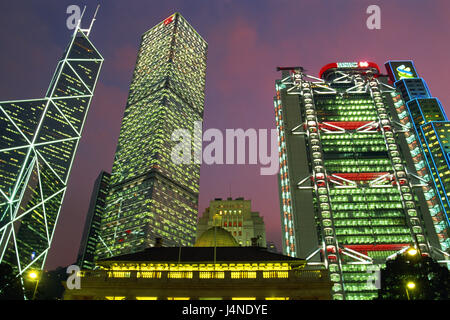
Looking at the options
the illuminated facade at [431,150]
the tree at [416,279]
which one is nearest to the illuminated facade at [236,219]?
the illuminated facade at [431,150]

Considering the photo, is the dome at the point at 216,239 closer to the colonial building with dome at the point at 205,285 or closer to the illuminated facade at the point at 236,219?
the colonial building with dome at the point at 205,285

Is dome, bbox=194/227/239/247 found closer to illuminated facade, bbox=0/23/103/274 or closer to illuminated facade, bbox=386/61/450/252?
illuminated facade, bbox=386/61/450/252

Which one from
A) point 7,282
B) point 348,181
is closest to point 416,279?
point 7,282

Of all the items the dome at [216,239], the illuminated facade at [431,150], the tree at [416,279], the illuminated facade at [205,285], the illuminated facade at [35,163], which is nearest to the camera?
the illuminated facade at [205,285]

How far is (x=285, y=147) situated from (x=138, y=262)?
109908 mm

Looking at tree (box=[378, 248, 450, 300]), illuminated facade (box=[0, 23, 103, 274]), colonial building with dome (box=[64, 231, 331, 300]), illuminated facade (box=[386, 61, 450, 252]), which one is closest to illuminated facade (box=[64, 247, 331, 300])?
colonial building with dome (box=[64, 231, 331, 300])

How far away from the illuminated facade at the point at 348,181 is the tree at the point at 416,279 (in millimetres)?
64625

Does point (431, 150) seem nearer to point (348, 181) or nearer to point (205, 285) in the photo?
point (348, 181)

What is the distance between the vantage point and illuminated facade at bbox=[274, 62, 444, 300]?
11319 centimetres

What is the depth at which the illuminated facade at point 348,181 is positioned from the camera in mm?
113188

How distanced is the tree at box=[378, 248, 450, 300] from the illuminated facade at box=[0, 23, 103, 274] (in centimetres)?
16552

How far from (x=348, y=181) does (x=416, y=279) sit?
95027 mm

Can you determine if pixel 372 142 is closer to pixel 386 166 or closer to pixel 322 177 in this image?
pixel 386 166

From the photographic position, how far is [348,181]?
12750cm
